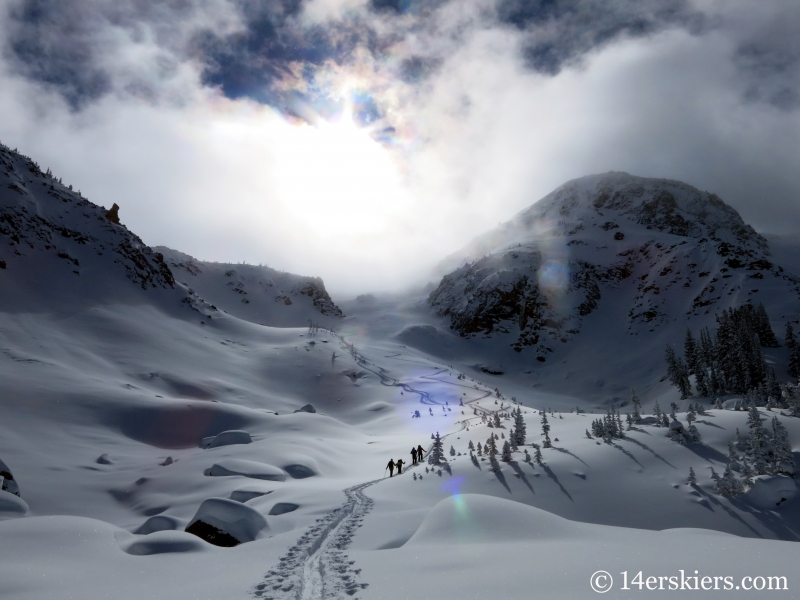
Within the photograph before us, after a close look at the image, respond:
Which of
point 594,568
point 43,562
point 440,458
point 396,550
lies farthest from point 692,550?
point 440,458

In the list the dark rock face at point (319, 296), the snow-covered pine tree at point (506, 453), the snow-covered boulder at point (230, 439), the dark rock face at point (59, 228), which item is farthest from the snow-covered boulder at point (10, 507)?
the dark rock face at point (319, 296)

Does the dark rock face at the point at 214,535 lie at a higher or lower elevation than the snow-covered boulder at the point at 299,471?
lower

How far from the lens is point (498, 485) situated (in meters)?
17.5

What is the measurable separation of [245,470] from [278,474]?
6.42ft

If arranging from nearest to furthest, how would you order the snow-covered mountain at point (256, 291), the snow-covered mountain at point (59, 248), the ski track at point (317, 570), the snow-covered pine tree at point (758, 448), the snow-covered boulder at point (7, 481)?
the ski track at point (317, 570)
the snow-covered pine tree at point (758, 448)
the snow-covered boulder at point (7, 481)
the snow-covered mountain at point (59, 248)
the snow-covered mountain at point (256, 291)

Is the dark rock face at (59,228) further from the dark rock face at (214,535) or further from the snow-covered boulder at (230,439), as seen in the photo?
the dark rock face at (214,535)

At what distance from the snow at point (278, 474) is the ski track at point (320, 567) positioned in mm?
71

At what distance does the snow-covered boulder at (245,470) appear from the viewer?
24.5 m

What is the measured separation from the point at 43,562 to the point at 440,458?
17.6 m

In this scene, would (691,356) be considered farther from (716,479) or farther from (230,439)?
(230,439)

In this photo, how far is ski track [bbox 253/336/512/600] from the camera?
24.8 feet

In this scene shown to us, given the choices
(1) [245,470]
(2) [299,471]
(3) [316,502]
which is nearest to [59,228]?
(1) [245,470]

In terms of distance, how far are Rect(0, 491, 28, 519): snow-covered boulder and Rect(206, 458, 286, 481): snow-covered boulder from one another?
11922 mm

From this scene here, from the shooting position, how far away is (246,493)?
2044cm
